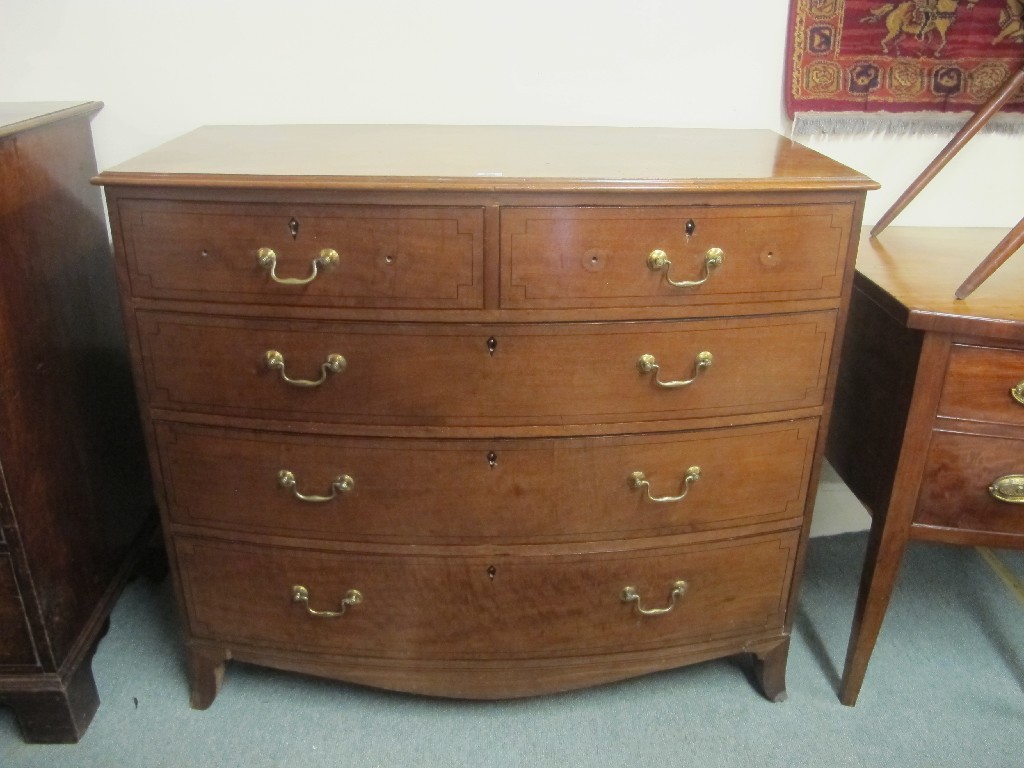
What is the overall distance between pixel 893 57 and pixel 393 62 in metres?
0.94

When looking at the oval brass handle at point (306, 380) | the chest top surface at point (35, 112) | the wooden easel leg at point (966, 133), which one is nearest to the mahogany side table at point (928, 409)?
the wooden easel leg at point (966, 133)

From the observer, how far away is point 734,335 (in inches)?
49.3

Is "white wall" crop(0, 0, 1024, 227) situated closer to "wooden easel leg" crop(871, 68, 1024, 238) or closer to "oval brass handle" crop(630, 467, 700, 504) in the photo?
"wooden easel leg" crop(871, 68, 1024, 238)

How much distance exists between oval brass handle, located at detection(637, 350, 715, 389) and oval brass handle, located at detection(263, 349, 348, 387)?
0.43 meters

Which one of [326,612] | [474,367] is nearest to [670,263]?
[474,367]

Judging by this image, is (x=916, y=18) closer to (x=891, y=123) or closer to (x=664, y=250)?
(x=891, y=123)

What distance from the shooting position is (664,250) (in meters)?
1.18

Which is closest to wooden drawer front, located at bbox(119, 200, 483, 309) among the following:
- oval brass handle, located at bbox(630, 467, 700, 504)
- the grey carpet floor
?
oval brass handle, located at bbox(630, 467, 700, 504)

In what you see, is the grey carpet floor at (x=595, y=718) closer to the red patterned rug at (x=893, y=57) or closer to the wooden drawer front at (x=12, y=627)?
the wooden drawer front at (x=12, y=627)

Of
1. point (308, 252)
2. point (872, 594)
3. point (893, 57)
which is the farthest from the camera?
point (893, 57)

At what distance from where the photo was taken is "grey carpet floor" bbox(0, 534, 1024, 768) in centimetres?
149

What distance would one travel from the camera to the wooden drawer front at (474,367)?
1223 mm

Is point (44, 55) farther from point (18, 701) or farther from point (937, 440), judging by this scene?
point (937, 440)

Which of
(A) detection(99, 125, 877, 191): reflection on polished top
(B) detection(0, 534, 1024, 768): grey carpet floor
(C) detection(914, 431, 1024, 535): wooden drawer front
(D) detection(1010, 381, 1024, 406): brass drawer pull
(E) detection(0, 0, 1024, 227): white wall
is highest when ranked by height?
(E) detection(0, 0, 1024, 227): white wall
